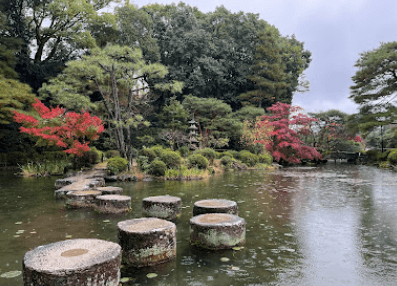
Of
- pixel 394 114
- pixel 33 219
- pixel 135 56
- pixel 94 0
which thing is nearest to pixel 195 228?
pixel 33 219

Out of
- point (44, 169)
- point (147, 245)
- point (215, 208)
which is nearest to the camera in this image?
point (147, 245)

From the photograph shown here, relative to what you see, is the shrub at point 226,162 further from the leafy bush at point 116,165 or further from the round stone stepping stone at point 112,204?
the round stone stepping stone at point 112,204

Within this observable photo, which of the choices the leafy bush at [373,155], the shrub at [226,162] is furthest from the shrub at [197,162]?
the leafy bush at [373,155]

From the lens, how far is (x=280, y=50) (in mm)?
29766

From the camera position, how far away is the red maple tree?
21.6 meters

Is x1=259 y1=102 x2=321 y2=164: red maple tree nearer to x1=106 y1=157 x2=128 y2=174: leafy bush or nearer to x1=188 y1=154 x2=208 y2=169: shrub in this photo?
x1=188 y1=154 x2=208 y2=169: shrub

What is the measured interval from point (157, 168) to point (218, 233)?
8.82 metres

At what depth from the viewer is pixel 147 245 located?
11.4ft

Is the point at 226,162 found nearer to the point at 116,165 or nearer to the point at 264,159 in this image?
the point at 264,159

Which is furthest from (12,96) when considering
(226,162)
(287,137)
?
(287,137)

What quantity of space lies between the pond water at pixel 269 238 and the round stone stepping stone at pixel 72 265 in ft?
1.61

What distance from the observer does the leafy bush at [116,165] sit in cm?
1209

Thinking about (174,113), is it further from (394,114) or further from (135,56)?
(394,114)

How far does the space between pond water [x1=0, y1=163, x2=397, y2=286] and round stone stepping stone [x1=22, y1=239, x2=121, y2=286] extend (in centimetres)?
49
